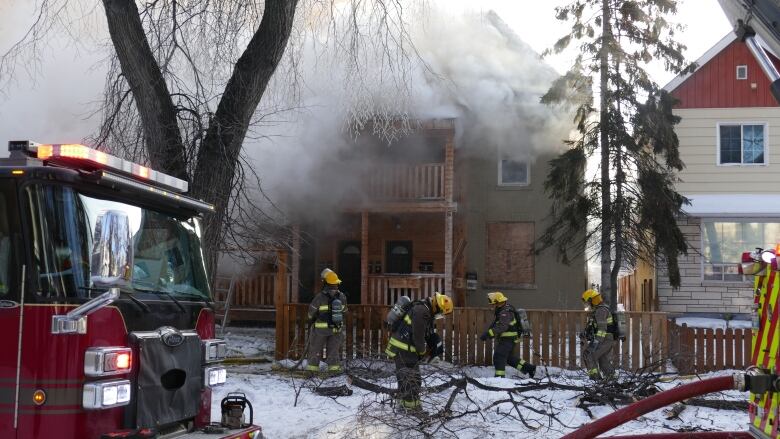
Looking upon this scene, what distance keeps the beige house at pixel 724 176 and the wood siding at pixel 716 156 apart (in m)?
0.02

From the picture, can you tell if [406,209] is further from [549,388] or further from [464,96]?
[549,388]

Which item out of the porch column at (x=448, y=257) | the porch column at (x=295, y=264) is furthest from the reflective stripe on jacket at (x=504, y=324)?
the porch column at (x=295, y=264)

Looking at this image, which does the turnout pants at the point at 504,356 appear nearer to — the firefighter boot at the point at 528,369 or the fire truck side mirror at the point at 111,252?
the firefighter boot at the point at 528,369

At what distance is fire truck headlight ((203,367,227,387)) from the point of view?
4.80m

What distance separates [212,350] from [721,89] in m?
15.6

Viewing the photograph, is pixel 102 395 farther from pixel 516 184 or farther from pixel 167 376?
pixel 516 184

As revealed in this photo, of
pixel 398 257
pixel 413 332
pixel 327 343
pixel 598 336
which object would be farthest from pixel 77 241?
pixel 398 257

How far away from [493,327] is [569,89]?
4827 millimetres

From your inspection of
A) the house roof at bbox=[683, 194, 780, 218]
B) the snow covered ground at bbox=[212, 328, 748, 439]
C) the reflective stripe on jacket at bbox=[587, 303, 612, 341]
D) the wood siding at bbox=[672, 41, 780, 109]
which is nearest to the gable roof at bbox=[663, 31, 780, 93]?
the wood siding at bbox=[672, 41, 780, 109]

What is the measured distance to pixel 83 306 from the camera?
3.58m

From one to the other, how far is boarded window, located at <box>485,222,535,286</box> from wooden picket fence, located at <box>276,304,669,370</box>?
4.85 meters

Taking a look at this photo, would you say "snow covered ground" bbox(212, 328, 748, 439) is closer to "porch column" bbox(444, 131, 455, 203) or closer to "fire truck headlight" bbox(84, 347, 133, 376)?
"fire truck headlight" bbox(84, 347, 133, 376)

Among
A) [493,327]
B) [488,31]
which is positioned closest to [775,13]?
[493,327]

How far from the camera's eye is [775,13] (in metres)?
3.93
